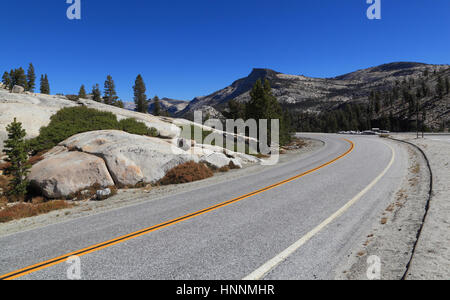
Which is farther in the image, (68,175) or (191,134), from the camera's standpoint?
(191,134)

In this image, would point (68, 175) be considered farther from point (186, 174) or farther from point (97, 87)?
point (97, 87)

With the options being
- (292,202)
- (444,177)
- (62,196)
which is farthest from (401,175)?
(62,196)

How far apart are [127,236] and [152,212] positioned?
79.1 inches

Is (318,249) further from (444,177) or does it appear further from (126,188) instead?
(126,188)

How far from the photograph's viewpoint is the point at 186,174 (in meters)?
14.2

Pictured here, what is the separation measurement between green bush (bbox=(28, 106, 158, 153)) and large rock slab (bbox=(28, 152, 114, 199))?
20.8 ft

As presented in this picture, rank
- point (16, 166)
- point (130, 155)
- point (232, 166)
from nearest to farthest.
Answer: point (16, 166) → point (130, 155) → point (232, 166)

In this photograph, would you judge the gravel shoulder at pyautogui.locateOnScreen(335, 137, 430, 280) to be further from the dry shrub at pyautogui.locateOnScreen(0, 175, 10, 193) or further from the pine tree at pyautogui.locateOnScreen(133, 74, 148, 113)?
the pine tree at pyautogui.locateOnScreen(133, 74, 148, 113)

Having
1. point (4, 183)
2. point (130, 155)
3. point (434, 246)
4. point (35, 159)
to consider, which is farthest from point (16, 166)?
point (434, 246)

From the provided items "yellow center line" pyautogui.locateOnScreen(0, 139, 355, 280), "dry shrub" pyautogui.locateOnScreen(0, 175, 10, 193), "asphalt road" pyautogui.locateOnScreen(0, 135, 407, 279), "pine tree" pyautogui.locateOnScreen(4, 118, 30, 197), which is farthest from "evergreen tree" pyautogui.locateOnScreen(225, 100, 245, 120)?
"yellow center line" pyautogui.locateOnScreen(0, 139, 355, 280)

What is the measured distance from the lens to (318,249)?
4.89 meters

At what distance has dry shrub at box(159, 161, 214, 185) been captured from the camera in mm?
13844

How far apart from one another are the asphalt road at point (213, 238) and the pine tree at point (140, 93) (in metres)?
71.5

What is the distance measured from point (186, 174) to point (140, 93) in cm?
6794
